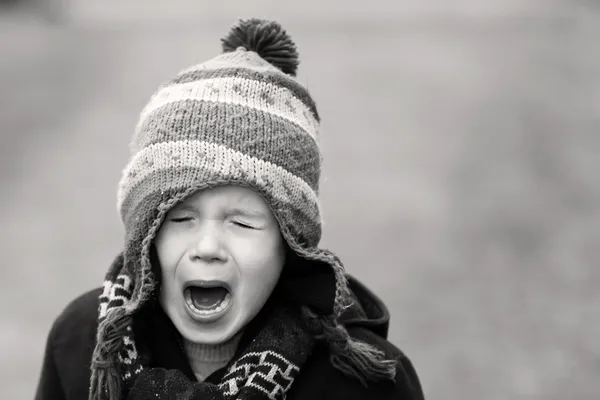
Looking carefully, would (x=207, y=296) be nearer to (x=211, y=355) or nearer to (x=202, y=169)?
(x=211, y=355)

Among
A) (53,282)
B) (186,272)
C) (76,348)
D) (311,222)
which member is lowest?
(53,282)

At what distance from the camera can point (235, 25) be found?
2.18 meters

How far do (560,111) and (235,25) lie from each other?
5036 mm

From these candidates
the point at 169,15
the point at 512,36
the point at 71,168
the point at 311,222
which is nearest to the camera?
the point at 311,222

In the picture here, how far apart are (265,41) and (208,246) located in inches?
22.1

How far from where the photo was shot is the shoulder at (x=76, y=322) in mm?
2217

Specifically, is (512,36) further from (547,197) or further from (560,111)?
(547,197)

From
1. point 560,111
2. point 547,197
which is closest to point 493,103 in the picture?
point 560,111

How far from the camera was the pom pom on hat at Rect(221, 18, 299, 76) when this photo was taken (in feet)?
7.04

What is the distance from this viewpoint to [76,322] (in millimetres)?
2244

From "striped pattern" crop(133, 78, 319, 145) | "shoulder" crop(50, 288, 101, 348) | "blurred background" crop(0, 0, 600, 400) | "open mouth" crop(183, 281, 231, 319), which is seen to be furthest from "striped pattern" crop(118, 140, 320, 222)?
"blurred background" crop(0, 0, 600, 400)

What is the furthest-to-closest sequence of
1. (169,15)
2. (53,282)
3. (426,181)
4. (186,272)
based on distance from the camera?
(169,15)
(426,181)
(53,282)
(186,272)

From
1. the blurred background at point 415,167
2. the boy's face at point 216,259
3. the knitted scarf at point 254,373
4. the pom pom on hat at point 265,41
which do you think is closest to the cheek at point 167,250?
the boy's face at point 216,259

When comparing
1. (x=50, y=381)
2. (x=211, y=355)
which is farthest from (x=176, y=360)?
(x=50, y=381)
